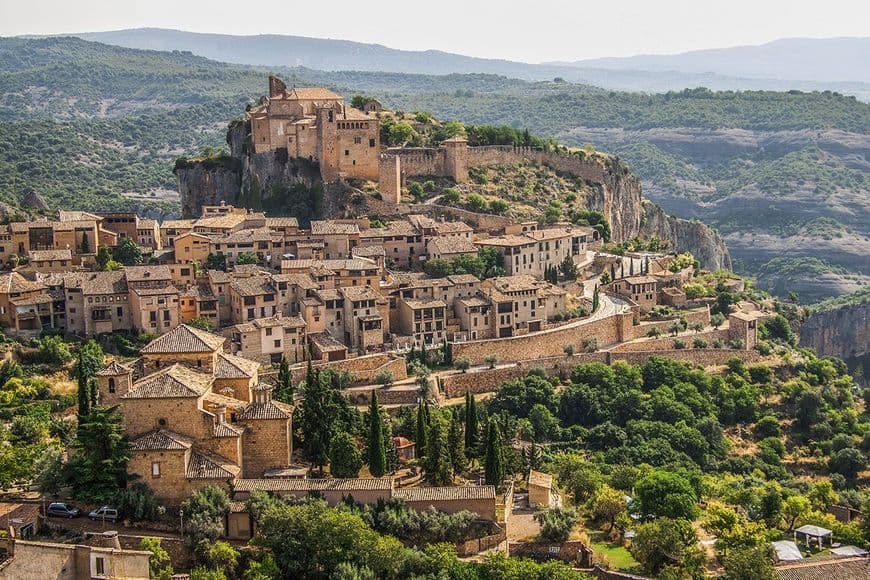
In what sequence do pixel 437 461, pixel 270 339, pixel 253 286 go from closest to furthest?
pixel 437 461
pixel 270 339
pixel 253 286

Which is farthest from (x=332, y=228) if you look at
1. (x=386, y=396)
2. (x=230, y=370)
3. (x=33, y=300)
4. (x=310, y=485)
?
(x=310, y=485)

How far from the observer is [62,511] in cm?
3747

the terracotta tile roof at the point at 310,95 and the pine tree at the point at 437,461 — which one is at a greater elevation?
the terracotta tile roof at the point at 310,95

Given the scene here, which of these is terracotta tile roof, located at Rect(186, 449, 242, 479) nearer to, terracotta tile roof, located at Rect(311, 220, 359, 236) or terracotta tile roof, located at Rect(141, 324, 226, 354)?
terracotta tile roof, located at Rect(141, 324, 226, 354)

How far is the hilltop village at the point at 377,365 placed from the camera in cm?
3794

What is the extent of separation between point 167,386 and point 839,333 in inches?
3452

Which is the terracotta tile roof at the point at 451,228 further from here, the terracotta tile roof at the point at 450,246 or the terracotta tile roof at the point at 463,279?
the terracotta tile roof at the point at 463,279

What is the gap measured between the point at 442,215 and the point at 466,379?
20148 millimetres

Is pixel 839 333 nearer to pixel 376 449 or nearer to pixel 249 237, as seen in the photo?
pixel 249 237

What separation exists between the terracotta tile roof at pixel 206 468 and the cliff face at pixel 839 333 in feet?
270

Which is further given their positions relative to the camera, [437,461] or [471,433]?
[471,433]

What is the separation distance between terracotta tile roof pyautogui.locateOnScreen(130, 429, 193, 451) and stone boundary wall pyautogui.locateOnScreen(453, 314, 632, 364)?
2504 centimetres

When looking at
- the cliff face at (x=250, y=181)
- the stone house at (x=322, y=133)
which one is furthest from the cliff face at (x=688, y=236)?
the cliff face at (x=250, y=181)

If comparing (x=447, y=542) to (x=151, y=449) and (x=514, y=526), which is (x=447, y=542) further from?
(x=151, y=449)
